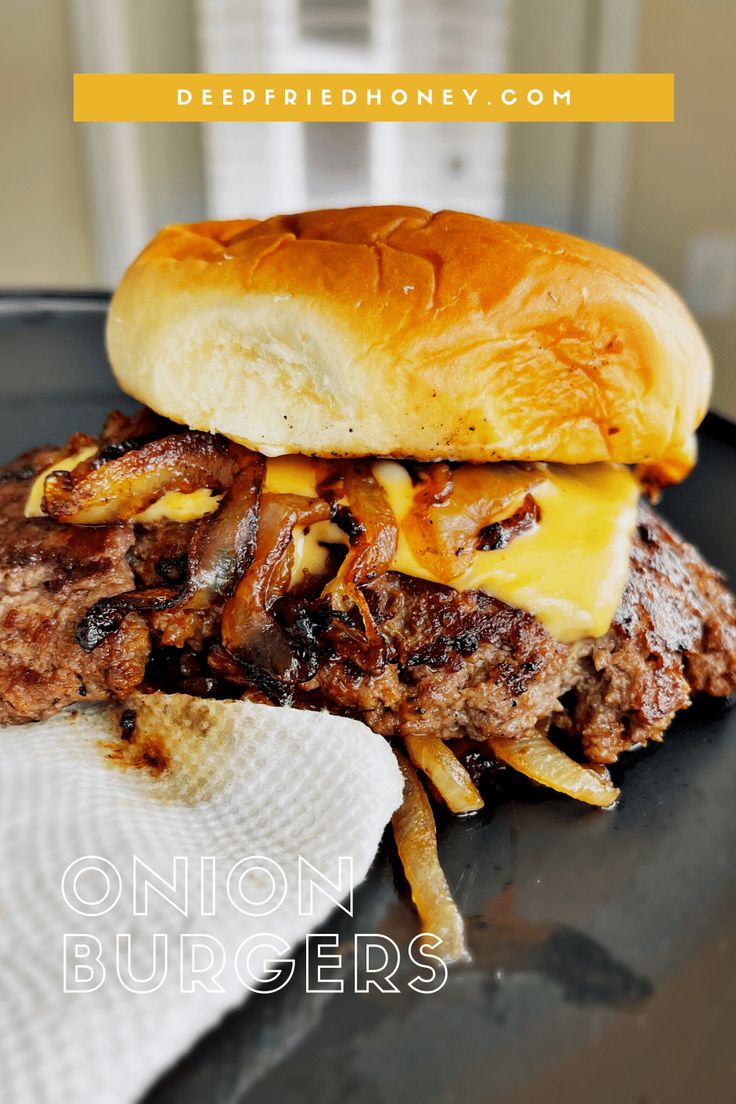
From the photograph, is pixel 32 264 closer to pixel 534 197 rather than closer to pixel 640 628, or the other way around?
pixel 534 197

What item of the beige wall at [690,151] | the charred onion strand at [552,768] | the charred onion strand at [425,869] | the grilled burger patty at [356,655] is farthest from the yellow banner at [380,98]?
the beige wall at [690,151]

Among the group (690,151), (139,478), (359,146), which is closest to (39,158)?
(359,146)

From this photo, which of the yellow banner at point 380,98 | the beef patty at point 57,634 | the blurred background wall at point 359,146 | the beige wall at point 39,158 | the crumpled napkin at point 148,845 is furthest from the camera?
the beige wall at point 39,158

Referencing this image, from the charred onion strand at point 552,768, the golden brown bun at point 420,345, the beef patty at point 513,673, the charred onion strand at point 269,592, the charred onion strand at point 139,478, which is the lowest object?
the charred onion strand at point 552,768

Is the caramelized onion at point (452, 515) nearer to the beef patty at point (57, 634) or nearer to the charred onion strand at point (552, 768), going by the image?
the charred onion strand at point (552, 768)

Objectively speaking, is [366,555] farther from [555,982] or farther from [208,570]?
[555,982]

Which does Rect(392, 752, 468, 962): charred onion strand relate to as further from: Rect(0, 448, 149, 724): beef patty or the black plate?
Rect(0, 448, 149, 724): beef patty

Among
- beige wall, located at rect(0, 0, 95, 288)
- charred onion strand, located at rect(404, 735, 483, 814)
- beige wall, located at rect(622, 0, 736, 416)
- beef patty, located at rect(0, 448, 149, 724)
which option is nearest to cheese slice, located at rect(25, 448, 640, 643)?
beef patty, located at rect(0, 448, 149, 724)
